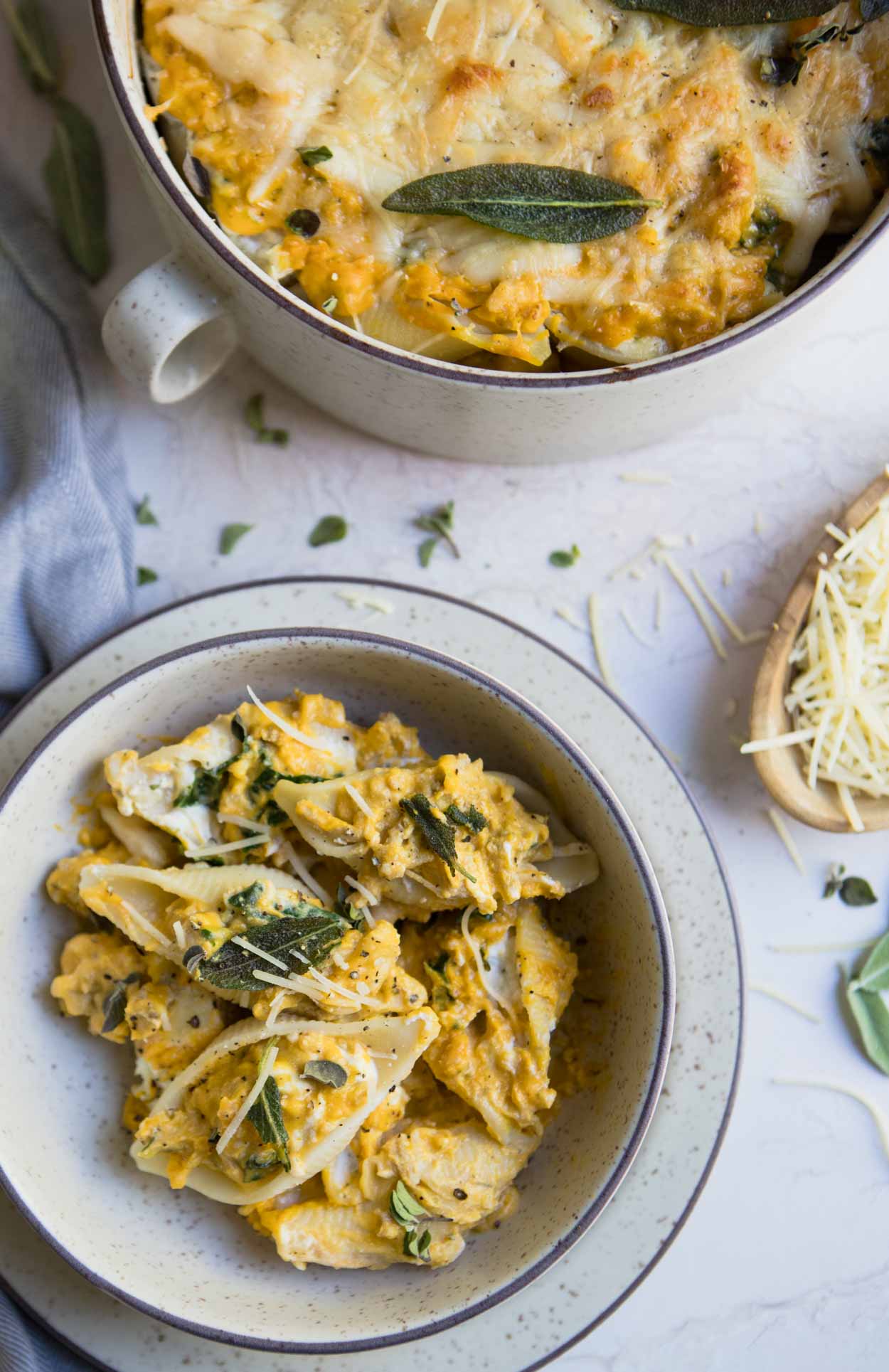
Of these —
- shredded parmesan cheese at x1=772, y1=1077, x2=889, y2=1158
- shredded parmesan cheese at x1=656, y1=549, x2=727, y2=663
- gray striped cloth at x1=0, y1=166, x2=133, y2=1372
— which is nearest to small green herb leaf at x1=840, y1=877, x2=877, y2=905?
shredded parmesan cheese at x1=772, y1=1077, x2=889, y2=1158

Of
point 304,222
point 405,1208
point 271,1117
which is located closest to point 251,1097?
point 271,1117

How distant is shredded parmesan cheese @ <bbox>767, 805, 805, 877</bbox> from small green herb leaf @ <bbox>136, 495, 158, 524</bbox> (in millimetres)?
1185

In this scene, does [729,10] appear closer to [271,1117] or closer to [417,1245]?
[271,1117]

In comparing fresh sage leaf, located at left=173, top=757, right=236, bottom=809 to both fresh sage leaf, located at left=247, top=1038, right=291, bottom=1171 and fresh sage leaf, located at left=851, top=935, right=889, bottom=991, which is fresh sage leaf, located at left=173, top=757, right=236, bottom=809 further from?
fresh sage leaf, located at left=851, top=935, right=889, bottom=991

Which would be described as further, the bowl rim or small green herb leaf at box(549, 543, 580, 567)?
small green herb leaf at box(549, 543, 580, 567)

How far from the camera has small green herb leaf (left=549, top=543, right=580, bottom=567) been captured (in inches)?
86.3

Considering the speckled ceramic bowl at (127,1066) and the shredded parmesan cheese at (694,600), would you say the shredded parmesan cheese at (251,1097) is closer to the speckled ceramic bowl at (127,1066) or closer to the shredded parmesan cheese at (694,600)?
the speckled ceramic bowl at (127,1066)

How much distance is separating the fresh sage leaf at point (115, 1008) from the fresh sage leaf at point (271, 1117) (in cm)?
26

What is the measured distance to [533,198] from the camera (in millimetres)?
1608

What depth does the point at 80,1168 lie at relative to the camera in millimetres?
1867

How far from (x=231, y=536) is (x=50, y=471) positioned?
315mm

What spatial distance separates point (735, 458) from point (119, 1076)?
1.45 meters

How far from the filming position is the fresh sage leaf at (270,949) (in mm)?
1717

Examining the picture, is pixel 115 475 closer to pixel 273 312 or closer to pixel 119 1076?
pixel 273 312
